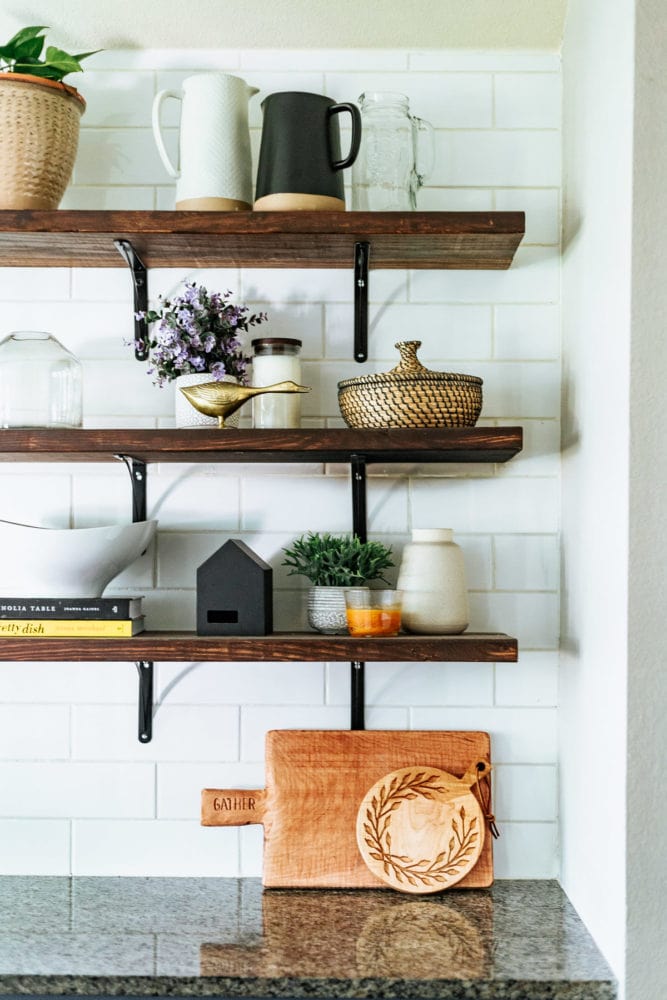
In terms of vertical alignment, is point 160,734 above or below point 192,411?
below

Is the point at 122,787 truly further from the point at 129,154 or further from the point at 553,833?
the point at 129,154

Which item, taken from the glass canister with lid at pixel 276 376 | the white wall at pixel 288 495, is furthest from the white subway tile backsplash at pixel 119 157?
the glass canister with lid at pixel 276 376

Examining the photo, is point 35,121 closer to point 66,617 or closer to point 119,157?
point 119,157

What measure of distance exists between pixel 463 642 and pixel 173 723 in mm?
563

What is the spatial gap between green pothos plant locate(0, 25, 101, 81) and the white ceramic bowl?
2.38 ft

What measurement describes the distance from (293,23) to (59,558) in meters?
0.99

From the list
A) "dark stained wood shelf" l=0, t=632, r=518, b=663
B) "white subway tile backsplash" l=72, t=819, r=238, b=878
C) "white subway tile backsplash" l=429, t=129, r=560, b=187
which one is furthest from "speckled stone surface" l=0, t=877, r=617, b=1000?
"white subway tile backsplash" l=429, t=129, r=560, b=187

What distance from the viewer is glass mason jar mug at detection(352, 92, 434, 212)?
1.62m

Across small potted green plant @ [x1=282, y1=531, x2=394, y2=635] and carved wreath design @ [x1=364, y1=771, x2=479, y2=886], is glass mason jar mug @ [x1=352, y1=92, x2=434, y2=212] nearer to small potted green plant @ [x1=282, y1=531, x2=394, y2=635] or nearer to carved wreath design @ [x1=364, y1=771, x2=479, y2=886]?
small potted green plant @ [x1=282, y1=531, x2=394, y2=635]

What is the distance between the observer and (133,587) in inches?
69.9

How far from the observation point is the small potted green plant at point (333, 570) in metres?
1.62

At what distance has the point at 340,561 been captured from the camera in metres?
1.65

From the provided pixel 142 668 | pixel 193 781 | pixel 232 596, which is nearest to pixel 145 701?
pixel 142 668

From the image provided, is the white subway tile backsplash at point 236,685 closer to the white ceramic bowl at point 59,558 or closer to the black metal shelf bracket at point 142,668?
the black metal shelf bracket at point 142,668
